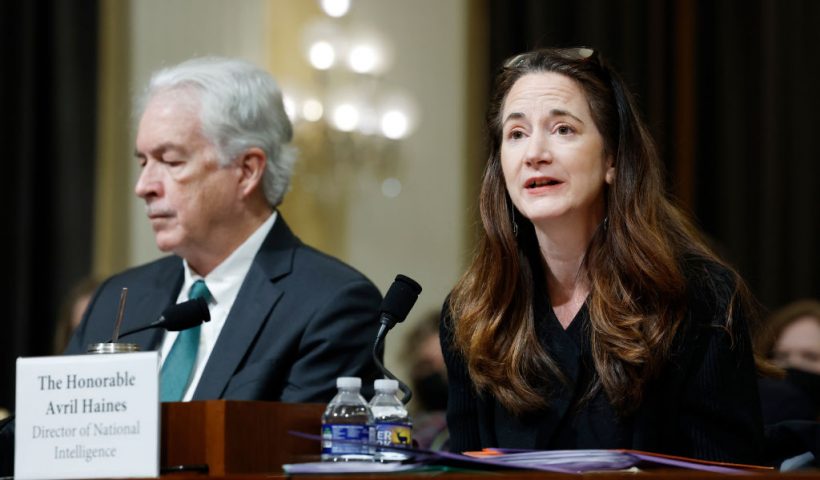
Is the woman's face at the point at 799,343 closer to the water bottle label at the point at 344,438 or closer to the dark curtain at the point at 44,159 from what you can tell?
the water bottle label at the point at 344,438

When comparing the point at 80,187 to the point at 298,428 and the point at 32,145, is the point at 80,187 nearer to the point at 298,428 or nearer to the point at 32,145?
the point at 32,145

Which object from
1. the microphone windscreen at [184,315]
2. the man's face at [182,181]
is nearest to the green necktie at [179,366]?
the man's face at [182,181]

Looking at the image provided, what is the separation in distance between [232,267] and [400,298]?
1064mm

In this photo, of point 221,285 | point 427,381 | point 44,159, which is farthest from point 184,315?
point 44,159

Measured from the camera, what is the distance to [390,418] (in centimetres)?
204

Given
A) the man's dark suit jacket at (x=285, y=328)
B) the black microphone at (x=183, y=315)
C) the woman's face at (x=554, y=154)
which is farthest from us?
the man's dark suit jacket at (x=285, y=328)

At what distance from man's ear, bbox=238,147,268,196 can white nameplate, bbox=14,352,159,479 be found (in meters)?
1.33

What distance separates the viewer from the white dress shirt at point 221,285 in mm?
2906

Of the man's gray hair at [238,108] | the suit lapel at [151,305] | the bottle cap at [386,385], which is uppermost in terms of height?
the man's gray hair at [238,108]

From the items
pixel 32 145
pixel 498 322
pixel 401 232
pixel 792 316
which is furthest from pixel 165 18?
pixel 498 322

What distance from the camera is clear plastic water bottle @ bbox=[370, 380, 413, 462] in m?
1.97

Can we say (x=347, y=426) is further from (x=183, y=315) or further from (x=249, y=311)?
(x=249, y=311)

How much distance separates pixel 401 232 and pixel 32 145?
1857mm

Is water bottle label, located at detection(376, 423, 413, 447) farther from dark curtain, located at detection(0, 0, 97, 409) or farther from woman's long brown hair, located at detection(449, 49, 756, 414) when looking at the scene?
dark curtain, located at detection(0, 0, 97, 409)
